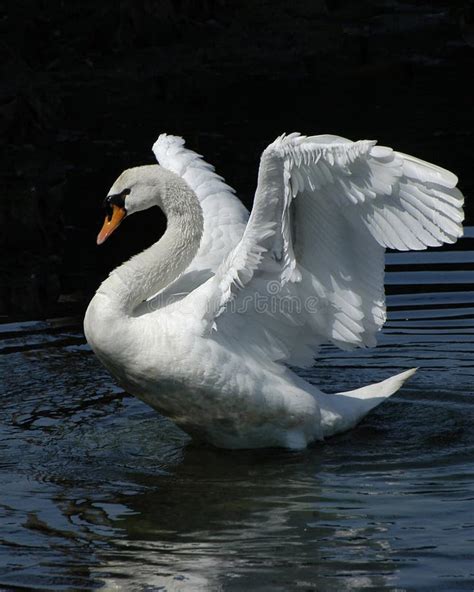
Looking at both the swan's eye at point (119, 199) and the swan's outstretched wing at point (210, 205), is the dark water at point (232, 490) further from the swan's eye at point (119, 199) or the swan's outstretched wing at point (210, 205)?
the swan's eye at point (119, 199)

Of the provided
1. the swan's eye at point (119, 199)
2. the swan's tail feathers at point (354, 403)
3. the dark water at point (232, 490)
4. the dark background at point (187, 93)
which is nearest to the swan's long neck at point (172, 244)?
the swan's eye at point (119, 199)

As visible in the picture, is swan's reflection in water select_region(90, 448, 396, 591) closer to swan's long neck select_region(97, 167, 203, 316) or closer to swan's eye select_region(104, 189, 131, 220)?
swan's long neck select_region(97, 167, 203, 316)

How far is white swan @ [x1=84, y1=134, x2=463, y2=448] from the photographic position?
23.3 feet

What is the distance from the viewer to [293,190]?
707 cm

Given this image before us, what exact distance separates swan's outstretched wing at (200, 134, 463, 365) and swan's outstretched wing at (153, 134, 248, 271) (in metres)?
0.86

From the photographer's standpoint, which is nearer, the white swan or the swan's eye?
the white swan

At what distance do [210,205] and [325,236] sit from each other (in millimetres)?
1789

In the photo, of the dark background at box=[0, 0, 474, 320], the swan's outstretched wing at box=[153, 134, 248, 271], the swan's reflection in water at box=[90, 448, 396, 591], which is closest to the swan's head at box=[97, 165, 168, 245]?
the swan's outstretched wing at box=[153, 134, 248, 271]

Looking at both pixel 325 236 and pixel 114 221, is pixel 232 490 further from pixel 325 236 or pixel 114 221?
pixel 114 221

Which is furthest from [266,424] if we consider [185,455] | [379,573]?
[379,573]

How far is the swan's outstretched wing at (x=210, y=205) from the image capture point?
28.8 ft

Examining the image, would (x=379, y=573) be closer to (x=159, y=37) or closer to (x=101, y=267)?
(x=101, y=267)

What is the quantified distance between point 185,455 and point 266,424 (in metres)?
Answer: 0.54

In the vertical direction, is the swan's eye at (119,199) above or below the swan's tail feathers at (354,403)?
above
